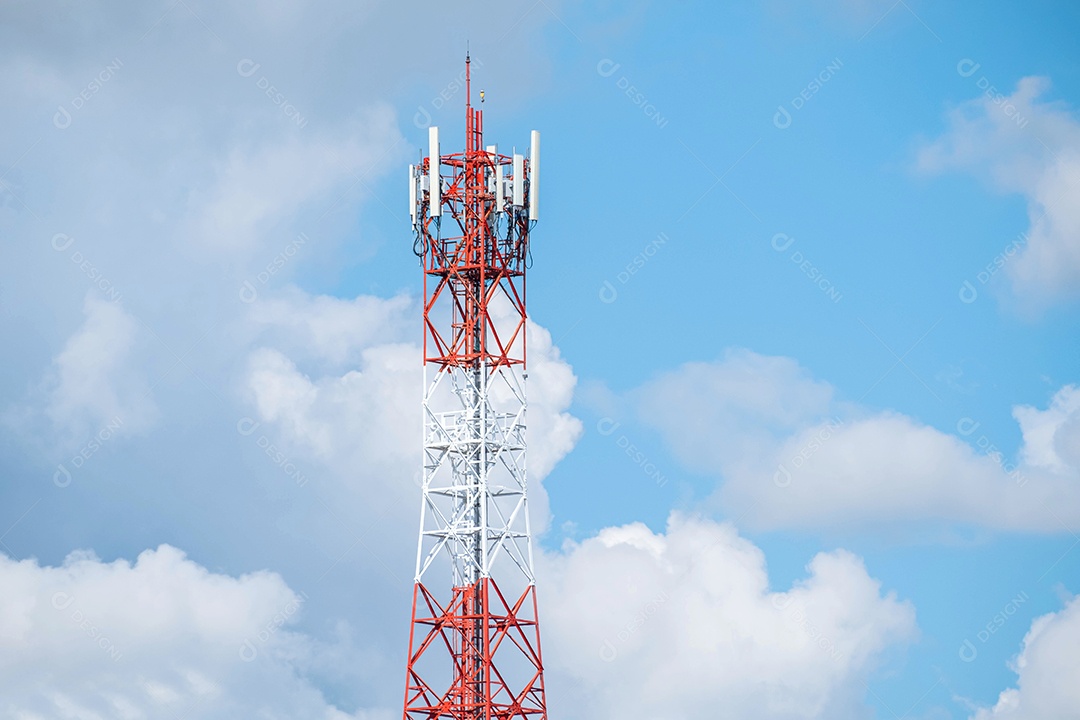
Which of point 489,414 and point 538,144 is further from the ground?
point 538,144

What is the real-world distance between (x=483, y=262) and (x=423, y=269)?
12.0ft

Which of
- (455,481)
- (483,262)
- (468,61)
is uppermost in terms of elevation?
(468,61)

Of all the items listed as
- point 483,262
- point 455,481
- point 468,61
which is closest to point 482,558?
point 455,481

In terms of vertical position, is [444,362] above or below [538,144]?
below

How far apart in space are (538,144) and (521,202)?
377 centimetres

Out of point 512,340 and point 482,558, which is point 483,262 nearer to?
point 512,340

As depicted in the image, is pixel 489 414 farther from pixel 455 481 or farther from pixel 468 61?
pixel 468 61

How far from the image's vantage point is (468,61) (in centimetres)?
15938

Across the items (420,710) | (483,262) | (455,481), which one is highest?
(483,262)

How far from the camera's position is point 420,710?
501 ft

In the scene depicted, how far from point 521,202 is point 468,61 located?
30.6ft

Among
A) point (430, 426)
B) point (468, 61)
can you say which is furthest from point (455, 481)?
point (468, 61)

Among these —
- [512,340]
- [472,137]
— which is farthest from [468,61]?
[512,340]

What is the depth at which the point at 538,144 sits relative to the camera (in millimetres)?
158125
